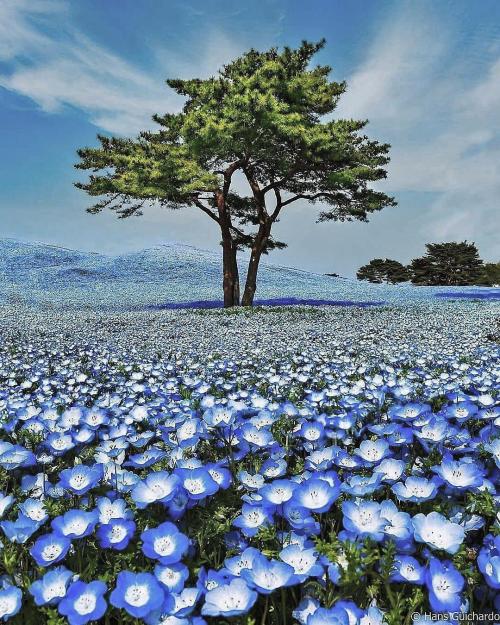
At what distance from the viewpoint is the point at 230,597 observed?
143cm

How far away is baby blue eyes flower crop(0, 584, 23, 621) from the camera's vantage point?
4.59 feet

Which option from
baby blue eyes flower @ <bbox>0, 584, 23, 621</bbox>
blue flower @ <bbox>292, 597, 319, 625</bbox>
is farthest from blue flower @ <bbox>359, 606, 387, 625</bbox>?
baby blue eyes flower @ <bbox>0, 584, 23, 621</bbox>

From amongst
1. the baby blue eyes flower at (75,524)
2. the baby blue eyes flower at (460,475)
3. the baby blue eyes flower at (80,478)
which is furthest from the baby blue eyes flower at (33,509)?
the baby blue eyes flower at (460,475)

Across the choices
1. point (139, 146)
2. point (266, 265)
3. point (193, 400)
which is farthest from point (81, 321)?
point (266, 265)

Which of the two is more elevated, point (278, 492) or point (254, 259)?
point (254, 259)

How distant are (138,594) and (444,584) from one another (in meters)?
0.87

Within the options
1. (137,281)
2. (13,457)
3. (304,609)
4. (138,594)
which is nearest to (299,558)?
(304,609)

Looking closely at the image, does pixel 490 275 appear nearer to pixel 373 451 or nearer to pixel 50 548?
pixel 373 451

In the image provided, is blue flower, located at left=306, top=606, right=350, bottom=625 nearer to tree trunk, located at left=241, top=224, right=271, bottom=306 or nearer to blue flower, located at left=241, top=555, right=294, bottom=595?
blue flower, located at left=241, top=555, right=294, bottom=595

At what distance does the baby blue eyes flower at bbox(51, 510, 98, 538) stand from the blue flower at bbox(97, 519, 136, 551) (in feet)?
0.14

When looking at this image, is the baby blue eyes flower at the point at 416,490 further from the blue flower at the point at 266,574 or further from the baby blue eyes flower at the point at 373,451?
Answer: the blue flower at the point at 266,574

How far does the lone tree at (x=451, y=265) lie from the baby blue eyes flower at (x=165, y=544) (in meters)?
61.6

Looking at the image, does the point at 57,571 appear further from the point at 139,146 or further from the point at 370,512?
the point at 139,146

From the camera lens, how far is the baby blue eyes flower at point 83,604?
1322 mm
